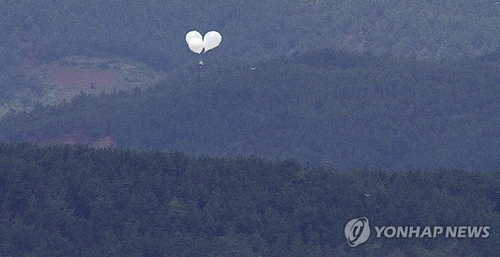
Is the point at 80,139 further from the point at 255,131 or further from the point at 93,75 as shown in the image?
the point at 93,75

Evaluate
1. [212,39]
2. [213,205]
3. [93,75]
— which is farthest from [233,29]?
[213,205]

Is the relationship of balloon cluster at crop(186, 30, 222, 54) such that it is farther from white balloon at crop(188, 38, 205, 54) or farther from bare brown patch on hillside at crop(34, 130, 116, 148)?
bare brown patch on hillside at crop(34, 130, 116, 148)

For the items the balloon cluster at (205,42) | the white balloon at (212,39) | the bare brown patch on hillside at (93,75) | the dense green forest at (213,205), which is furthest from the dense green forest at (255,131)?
the white balloon at (212,39)

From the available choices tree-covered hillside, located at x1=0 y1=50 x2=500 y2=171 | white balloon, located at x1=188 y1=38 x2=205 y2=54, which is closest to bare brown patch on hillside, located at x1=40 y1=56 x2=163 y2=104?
tree-covered hillside, located at x1=0 y1=50 x2=500 y2=171

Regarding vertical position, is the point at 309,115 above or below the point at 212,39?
above

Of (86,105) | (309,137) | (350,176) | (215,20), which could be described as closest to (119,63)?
(215,20)

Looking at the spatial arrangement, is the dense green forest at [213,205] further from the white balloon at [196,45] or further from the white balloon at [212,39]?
the white balloon at [196,45]
